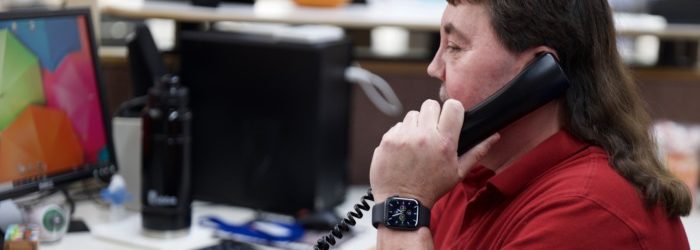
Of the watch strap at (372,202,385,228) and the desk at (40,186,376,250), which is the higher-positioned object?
the watch strap at (372,202,385,228)

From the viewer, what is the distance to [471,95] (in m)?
1.37

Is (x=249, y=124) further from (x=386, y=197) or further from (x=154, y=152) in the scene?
(x=386, y=197)

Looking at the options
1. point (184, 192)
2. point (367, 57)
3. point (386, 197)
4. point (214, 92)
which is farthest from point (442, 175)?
point (367, 57)

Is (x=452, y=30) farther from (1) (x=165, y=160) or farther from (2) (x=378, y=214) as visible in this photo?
(1) (x=165, y=160)

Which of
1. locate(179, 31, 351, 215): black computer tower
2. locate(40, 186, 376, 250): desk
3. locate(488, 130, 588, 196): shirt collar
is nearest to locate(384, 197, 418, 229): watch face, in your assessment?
locate(488, 130, 588, 196): shirt collar

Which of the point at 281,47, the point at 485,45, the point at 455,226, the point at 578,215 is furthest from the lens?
the point at 281,47

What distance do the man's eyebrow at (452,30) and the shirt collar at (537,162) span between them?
0.19 m

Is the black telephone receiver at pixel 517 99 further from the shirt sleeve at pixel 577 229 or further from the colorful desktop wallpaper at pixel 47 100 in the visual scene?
the colorful desktop wallpaper at pixel 47 100

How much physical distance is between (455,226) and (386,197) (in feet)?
0.53

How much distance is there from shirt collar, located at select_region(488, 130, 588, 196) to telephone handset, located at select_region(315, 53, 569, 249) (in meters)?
0.06

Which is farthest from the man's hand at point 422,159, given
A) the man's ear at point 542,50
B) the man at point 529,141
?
the man's ear at point 542,50

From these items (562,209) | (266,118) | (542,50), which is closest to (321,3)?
(266,118)

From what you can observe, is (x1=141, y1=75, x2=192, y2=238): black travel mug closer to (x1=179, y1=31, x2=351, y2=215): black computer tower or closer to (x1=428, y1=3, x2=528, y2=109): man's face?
(x1=179, y1=31, x2=351, y2=215): black computer tower

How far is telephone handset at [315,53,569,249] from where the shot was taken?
51.2 inches
